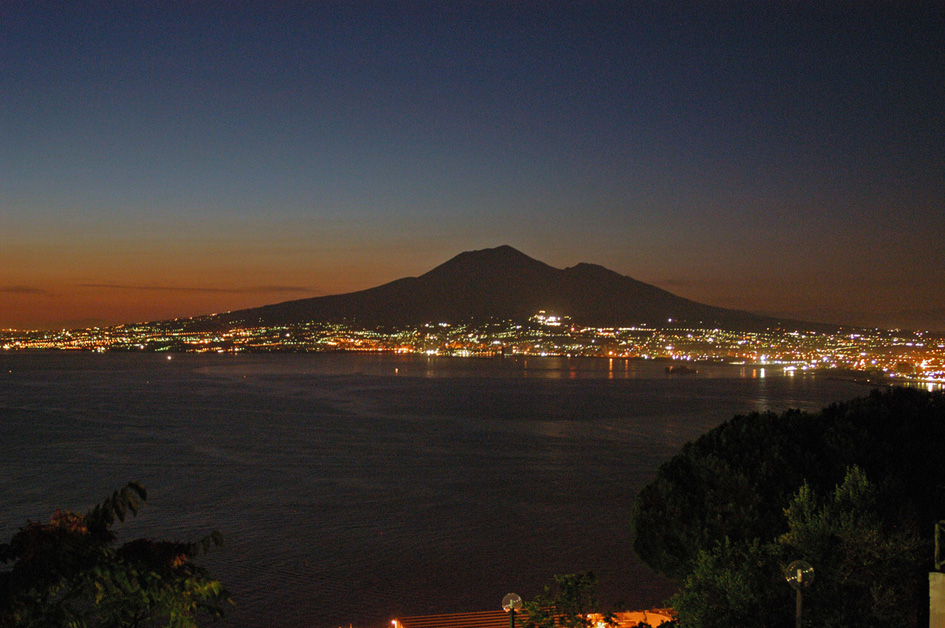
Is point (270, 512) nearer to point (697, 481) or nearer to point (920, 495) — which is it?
point (697, 481)

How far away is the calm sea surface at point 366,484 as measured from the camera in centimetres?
1077

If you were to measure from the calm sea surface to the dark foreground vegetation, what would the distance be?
4.06m

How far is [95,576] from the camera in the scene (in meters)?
3.35

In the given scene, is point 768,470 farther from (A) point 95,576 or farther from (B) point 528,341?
(B) point 528,341

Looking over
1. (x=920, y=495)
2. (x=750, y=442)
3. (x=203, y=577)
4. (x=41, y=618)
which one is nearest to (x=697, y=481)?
(x=750, y=442)

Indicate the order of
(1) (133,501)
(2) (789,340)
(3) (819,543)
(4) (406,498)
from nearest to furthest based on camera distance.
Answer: (1) (133,501)
(3) (819,543)
(4) (406,498)
(2) (789,340)

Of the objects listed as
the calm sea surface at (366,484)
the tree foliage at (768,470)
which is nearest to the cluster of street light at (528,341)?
the calm sea surface at (366,484)

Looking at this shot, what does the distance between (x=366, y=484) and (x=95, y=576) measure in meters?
14.4

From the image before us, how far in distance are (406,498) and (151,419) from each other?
17.7 meters

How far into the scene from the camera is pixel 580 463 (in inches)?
822

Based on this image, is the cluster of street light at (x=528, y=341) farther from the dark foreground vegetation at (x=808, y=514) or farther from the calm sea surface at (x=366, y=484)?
the dark foreground vegetation at (x=808, y=514)

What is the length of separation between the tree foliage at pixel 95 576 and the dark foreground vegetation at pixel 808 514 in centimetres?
279

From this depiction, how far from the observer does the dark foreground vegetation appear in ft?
14.9

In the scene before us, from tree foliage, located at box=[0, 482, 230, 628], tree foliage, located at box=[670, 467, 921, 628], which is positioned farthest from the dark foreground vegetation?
tree foliage, located at box=[0, 482, 230, 628]
